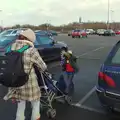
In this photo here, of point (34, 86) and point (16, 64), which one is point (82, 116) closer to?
point (34, 86)

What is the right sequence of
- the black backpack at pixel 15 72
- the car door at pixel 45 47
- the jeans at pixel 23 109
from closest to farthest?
the black backpack at pixel 15 72
the jeans at pixel 23 109
the car door at pixel 45 47

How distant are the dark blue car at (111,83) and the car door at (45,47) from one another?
7.25 m

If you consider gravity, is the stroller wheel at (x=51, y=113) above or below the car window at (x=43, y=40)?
below

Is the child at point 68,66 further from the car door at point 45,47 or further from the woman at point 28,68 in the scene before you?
the car door at point 45,47

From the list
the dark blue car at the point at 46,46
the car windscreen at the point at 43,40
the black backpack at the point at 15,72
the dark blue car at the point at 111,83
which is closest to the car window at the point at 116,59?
the dark blue car at the point at 111,83

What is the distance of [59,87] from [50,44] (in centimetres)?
717

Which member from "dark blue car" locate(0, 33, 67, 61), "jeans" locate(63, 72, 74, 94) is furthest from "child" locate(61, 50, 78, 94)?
"dark blue car" locate(0, 33, 67, 61)

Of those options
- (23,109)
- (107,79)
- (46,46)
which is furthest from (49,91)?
(46,46)

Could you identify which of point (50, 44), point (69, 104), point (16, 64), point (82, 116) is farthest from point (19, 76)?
point (50, 44)

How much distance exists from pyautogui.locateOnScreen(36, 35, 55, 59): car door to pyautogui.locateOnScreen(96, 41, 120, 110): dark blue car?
725 centimetres

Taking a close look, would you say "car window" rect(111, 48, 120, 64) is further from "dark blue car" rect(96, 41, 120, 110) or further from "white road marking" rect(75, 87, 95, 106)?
"white road marking" rect(75, 87, 95, 106)

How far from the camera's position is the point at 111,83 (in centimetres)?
478

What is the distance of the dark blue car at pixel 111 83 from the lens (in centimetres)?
470

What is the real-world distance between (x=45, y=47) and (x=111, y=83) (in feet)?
26.1
